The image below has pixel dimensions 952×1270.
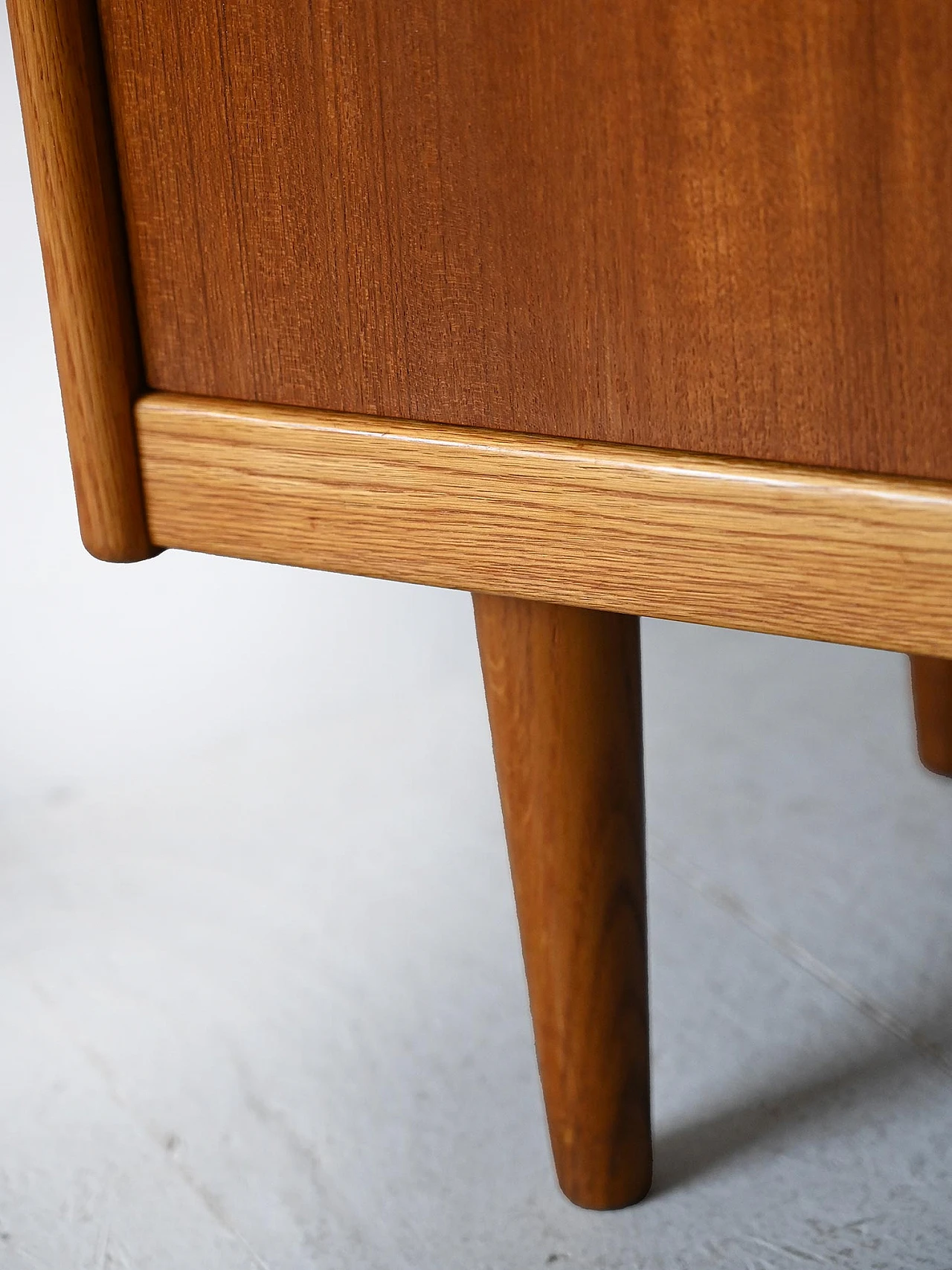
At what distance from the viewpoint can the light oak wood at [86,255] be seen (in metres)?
0.46

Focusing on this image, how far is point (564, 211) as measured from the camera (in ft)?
1.32

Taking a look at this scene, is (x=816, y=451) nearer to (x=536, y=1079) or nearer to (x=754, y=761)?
(x=536, y=1079)

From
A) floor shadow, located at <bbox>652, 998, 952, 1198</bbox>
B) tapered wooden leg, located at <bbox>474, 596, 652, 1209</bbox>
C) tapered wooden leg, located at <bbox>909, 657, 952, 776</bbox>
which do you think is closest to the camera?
tapered wooden leg, located at <bbox>474, 596, 652, 1209</bbox>

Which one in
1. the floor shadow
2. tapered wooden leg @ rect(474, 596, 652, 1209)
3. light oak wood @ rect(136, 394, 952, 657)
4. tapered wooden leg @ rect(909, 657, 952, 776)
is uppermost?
light oak wood @ rect(136, 394, 952, 657)

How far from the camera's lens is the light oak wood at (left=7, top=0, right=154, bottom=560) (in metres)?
0.46

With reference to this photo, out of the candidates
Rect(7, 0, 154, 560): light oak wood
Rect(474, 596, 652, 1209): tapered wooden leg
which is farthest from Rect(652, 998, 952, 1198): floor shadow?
Rect(7, 0, 154, 560): light oak wood

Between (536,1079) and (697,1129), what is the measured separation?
8 centimetres

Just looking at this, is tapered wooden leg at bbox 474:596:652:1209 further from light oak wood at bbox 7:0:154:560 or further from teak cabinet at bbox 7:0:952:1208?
light oak wood at bbox 7:0:154:560

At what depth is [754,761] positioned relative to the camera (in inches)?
37.4

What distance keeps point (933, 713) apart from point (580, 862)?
1.37ft

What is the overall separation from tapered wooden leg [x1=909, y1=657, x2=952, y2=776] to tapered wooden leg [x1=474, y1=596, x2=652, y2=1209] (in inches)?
14.5

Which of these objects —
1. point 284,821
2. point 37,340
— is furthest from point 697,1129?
point 37,340

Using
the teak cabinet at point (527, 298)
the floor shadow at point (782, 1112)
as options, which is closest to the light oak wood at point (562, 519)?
the teak cabinet at point (527, 298)

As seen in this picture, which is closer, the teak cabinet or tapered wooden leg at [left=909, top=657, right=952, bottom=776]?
the teak cabinet
